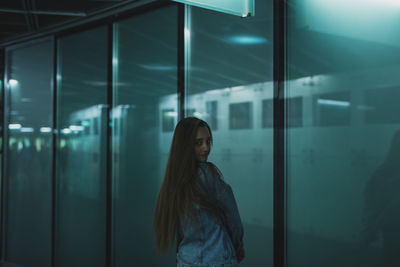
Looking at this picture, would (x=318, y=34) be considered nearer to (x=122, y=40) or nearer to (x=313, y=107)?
(x=313, y=107)

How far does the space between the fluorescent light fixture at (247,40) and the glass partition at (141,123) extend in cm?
74

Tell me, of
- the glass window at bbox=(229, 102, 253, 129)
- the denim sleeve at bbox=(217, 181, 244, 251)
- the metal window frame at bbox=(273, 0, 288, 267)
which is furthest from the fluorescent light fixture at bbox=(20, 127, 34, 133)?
the denim sleeve at bbox=(217, 181, 244, 251)

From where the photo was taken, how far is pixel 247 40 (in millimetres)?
3527

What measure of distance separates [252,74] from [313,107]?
2.04ft

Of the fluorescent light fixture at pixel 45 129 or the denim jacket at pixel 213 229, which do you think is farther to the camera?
the fluorescent light fixture at pixel 45 129

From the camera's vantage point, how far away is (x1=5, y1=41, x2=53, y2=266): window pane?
18.4ft

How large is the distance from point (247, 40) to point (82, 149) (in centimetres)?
265

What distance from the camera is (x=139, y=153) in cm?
449

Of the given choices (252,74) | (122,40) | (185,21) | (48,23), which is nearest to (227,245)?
(252,74)

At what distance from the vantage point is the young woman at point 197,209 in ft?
6.41

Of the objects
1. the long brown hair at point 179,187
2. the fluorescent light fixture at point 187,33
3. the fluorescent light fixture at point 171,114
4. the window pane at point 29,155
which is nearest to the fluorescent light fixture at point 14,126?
the window pane at point 29,155

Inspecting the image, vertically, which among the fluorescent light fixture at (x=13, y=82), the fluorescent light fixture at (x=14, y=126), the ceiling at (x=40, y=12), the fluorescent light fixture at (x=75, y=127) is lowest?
→ the fluorescent light fixture at (x=75, y=127)

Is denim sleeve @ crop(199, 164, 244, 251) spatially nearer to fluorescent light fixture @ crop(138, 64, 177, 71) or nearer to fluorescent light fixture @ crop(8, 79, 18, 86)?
fluorescent light fixture @ crop(138, 64, 177, 71)

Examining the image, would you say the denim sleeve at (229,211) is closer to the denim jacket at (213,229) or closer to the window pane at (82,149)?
the denim jacket at (213,229)
